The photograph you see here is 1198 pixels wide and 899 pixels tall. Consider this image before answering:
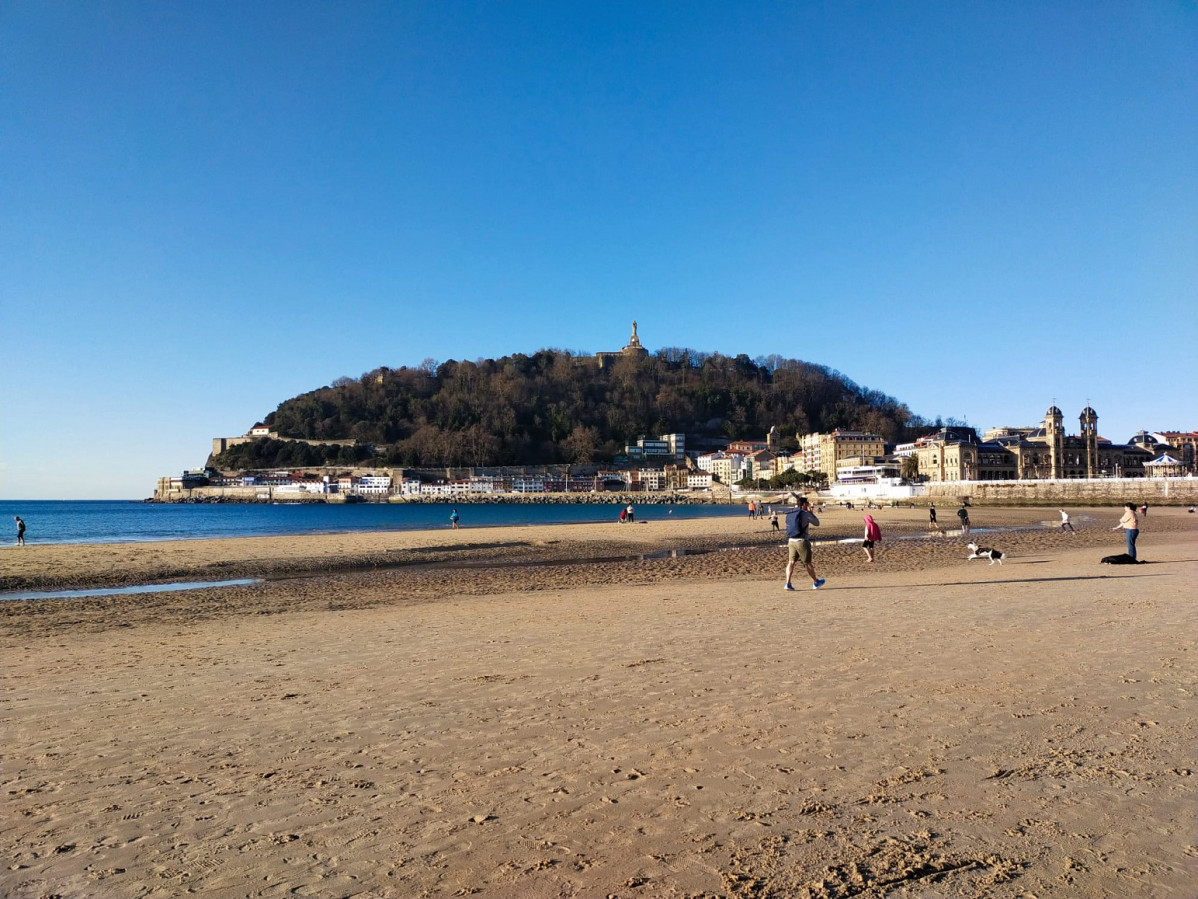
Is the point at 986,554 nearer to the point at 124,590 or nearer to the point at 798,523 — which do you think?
the point at 798,523

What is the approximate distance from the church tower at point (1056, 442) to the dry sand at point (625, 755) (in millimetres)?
100686

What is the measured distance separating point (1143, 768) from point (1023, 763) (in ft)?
2.01

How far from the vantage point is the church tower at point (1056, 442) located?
96.3 meters

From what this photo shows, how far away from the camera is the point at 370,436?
18238cm

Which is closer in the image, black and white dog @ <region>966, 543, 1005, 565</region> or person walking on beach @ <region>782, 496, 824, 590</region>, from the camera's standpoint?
person walking on beach @ <region>782, 496, 824, 590</region>

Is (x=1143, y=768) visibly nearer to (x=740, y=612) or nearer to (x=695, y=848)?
(x=695, y=848)

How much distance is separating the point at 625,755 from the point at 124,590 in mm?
17393

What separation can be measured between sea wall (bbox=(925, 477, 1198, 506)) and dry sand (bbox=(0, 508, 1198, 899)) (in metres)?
64.0

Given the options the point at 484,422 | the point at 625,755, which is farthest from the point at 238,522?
the point at 484,422

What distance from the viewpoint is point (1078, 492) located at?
6731 centimetres

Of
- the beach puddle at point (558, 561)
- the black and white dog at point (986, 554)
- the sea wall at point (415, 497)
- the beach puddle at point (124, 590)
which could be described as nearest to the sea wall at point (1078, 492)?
the black and white dog at point (986, 554)

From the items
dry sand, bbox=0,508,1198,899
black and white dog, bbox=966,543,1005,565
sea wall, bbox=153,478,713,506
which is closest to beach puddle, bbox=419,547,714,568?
black and white dog, bbox=966,543,1005,565

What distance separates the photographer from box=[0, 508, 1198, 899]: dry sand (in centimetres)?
324

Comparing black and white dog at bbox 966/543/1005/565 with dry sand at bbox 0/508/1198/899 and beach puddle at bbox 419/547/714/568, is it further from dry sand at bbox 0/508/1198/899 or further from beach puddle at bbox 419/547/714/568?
beach puddle at bbox 419/547/714/568
